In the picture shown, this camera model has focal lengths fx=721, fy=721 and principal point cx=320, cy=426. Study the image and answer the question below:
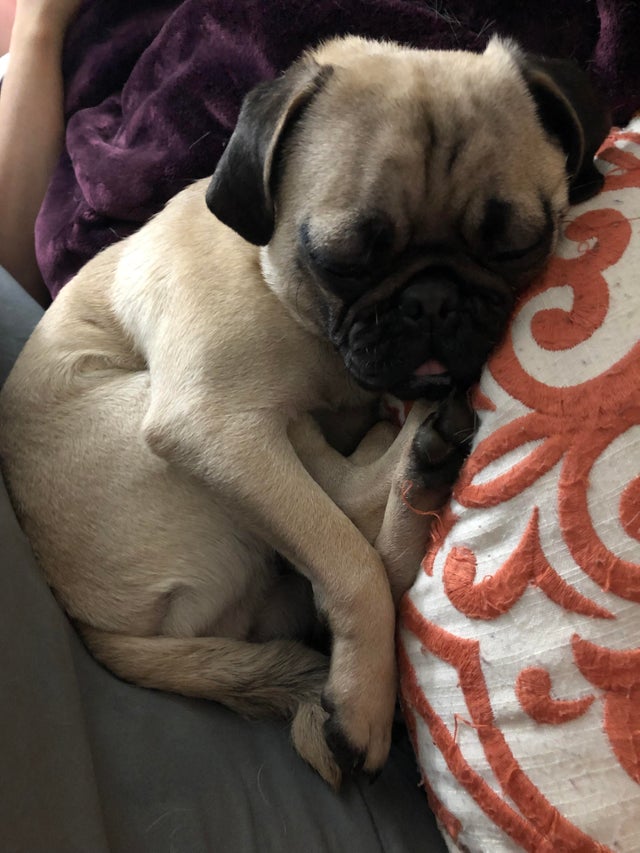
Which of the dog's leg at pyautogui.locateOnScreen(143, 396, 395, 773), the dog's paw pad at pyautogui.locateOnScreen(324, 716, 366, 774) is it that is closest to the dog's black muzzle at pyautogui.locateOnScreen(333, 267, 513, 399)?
the dog's leg at pyautogui.locateOnScreen(143, 396, 395, 773)

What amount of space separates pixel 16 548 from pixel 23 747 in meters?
0.36

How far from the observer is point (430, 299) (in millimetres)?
1182

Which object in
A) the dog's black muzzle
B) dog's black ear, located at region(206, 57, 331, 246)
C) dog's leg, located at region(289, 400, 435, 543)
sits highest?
dog's black ear, located at region(206, 57, 331, 246)

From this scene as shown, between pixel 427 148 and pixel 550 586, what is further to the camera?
pixel 427 148

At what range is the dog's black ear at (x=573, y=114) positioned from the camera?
47.8 inches

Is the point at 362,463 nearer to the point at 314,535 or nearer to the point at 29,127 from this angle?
the point at 314,535

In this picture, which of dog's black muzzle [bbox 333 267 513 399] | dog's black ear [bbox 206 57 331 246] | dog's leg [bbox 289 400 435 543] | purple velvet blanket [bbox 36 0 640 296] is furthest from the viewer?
purple velvet blanket [bbox 36 0 640 296]

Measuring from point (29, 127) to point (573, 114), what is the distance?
5.88 feet

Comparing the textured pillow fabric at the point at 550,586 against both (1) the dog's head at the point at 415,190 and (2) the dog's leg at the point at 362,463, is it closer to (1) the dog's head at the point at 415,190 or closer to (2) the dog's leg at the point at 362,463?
(1) the dog's head at the point at 415,190

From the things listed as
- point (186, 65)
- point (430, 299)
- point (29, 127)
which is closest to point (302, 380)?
point (430, 299)

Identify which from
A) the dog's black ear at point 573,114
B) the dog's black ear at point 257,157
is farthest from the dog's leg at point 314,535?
the dog's black ear at point 573,114

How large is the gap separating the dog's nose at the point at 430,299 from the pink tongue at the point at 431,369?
0.07 metres

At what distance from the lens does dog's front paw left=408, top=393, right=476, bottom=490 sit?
46.8 inches

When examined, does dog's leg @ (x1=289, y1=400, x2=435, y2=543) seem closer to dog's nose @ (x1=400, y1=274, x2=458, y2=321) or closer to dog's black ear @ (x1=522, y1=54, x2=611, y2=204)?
dog's nose @ (x1=400, y1=274, x2=458, y2=321)
